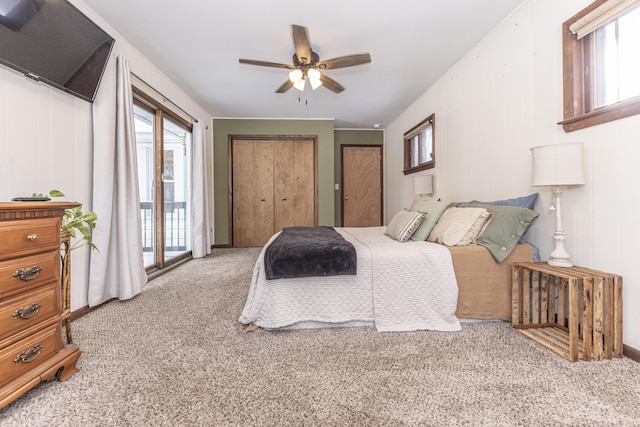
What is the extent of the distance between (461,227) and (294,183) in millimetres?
3789

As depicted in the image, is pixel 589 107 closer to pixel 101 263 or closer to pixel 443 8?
pixel 443 8

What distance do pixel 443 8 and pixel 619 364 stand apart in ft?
8.47

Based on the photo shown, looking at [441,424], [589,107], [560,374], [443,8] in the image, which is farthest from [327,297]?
[443,8]

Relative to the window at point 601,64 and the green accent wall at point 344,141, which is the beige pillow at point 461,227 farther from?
the green accent wall at point 344,141

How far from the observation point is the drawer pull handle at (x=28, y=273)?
120 centimetres

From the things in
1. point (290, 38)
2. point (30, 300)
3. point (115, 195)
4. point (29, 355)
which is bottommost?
point (29, 355)

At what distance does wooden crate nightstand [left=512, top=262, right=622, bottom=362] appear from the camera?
1.52 meters

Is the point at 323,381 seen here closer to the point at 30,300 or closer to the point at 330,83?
the point at 30,300

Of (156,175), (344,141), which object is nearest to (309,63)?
(156,175)

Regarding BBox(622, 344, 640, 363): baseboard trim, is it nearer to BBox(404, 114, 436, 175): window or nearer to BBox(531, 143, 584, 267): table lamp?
BBox(531, 143, 584, 267): table lamp

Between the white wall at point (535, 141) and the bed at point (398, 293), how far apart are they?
0.41 metres

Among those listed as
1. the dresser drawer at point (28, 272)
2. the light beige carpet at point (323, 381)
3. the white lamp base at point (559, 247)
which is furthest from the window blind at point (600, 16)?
the dresser drawer at point (28, 272)

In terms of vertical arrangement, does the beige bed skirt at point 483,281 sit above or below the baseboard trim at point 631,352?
above

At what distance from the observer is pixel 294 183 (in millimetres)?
5555
